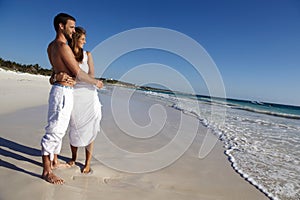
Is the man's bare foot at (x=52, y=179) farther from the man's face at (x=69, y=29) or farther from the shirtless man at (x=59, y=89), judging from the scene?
the man's face at (x=69, y=29)

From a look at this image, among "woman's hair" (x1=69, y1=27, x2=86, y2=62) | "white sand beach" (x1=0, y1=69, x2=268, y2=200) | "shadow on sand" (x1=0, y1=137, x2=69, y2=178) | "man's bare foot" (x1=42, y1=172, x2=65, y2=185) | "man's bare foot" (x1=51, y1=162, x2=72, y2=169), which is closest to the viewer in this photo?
"white sand beach" (x1=0, y1=69, x2=268, y2=200)

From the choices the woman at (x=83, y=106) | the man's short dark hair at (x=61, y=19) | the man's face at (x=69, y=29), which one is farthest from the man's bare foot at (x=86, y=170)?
the man's short dark hair at (x=61, y=19)

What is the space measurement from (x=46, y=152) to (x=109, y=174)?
0.83 metres

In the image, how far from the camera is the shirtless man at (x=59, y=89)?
2283 millimetres

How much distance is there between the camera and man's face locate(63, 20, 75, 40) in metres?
2.35

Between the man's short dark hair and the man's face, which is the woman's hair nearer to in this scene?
the man's face

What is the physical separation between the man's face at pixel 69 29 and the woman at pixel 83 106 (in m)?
0.06

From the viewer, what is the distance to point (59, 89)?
7.57ft

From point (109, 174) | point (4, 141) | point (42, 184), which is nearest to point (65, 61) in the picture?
point (42, 184)

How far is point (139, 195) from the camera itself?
89.4 inches

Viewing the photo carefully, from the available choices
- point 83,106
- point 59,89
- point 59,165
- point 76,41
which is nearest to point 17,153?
point 59,165

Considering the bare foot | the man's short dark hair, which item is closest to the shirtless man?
the man's short dark hair

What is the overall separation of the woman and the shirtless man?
0.15 m

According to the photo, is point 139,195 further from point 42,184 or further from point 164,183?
point 42,184
